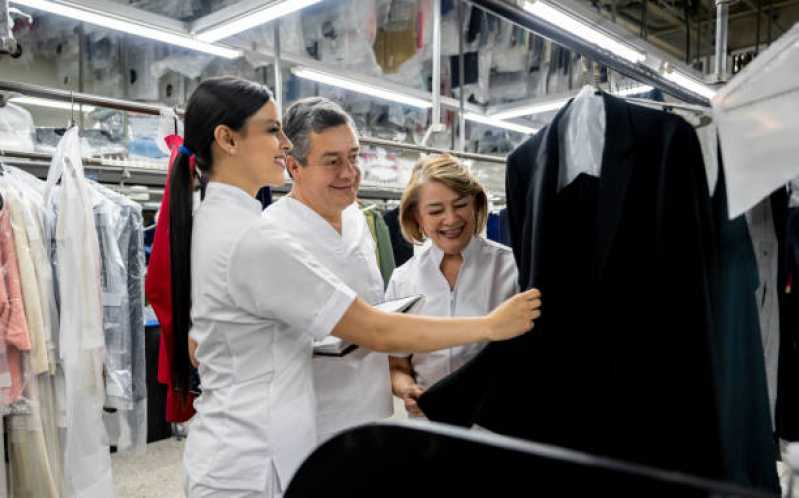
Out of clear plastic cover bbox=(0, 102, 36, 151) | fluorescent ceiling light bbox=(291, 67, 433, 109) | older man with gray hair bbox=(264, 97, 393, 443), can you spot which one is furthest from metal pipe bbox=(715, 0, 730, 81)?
clear plastic cover bbox=(0, 102, 36, 151)

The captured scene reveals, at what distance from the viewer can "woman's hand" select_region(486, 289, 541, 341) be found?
1012 millimetres

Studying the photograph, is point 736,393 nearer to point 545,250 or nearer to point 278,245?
point 545,250

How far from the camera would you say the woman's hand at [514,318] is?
101 centimetres

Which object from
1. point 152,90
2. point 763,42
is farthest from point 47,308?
point 763,42

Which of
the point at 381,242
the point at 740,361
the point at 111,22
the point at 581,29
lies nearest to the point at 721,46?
the point at 581,29

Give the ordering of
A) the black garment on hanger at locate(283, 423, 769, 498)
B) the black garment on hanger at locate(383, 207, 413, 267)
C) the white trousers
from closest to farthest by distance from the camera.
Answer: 1. the black garment on hanger at locate(283, 423, 769, 498)
2. the white trousers
3. the black garment on hanger at locate(383, 207, 413, 267)

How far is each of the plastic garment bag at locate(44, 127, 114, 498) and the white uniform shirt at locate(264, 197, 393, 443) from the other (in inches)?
Result: 44.9

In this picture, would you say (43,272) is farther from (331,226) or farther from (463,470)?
(463,470)

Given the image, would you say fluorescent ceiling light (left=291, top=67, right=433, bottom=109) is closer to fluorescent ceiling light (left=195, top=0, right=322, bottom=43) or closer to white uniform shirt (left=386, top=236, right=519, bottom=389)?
fluorescent ceiling light (left=195, top=0, right=322, bottom=43)

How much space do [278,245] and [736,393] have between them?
87 cm

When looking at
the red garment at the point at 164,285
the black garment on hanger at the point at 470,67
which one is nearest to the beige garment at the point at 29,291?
the red garment at the point at 164,285

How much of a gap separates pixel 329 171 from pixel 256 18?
1.85 meters

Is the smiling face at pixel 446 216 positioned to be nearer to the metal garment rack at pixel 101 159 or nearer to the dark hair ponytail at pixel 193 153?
the dark hair ponytail at pixel 193 153

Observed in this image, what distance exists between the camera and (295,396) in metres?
1.19
